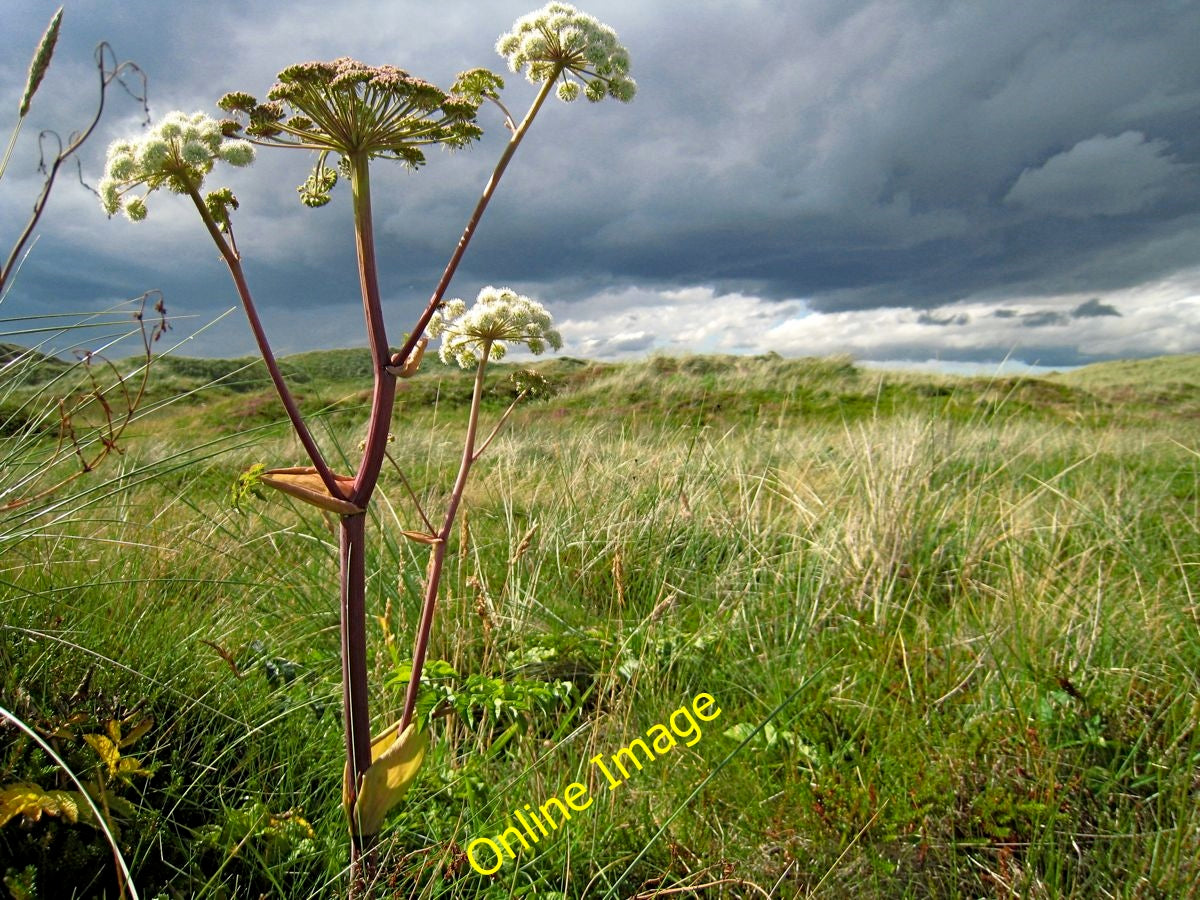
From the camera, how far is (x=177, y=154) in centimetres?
120

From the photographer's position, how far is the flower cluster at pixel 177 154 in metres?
1.17

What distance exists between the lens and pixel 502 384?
2.45 m

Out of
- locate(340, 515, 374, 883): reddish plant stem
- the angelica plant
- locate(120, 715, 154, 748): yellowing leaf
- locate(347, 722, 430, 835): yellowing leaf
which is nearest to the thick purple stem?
the angelica plant

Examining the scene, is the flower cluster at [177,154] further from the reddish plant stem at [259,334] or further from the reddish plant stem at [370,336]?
the reddish plant stem at [370,336]

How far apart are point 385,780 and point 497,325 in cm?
95

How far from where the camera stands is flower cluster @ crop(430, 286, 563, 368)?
1.65m

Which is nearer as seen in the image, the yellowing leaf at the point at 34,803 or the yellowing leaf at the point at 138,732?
the yellowing leaf at the point at 34,803

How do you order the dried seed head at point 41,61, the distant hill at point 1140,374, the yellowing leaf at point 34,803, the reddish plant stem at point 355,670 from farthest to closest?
the distant hill at point 1140,374 < the dried seed head at point 41,61 < the yellowing leaf at point 34,803 < the reddish plant stem at point 355,670

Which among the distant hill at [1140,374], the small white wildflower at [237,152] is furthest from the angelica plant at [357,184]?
the distant hill at [1140,374]

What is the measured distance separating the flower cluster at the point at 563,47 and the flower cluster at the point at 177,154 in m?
0.57

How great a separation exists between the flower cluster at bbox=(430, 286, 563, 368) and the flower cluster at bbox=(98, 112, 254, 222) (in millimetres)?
505

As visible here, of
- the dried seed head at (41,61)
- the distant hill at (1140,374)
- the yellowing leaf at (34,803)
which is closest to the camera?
the yellowing leaf at (34,803)

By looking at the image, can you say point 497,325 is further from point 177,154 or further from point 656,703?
point 656,703

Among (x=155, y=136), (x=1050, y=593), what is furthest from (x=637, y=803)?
(x=1050, y=593)
